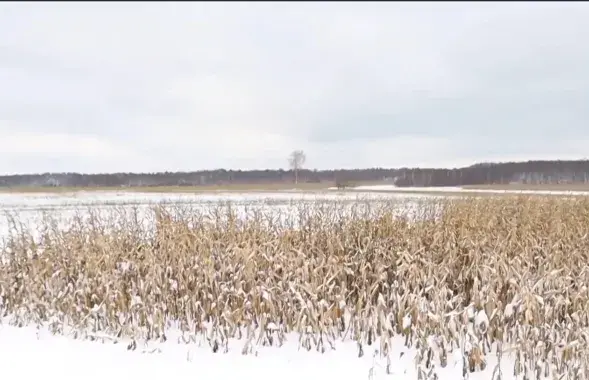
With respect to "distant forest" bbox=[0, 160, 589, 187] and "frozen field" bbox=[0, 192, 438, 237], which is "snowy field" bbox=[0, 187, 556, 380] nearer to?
"frozen field" bbox=[0, 192, 438, 237]

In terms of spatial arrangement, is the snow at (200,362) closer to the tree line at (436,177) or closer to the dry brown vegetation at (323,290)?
the dry brown vegetation at (323,290)

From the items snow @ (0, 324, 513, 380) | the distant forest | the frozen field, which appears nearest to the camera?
snow @ (0, 324, 513, 380)

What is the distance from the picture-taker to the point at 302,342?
4.11 metres

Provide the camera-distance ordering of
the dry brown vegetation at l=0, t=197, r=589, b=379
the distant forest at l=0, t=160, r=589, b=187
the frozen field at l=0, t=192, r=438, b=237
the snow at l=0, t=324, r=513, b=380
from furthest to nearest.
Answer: the distant forest at l=0, t=160, r=589, b=187, the frozen field at l=0, t=192, r=438, b=237, the dry brown vegetation at l=0, t=197, r=589, b=379, the snow at l=0, t=324, r=513, b=380

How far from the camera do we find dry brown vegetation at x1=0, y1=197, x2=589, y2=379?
147 inches

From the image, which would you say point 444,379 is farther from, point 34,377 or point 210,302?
point 34,377

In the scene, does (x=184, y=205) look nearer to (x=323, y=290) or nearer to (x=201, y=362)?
(x=323, y=290)

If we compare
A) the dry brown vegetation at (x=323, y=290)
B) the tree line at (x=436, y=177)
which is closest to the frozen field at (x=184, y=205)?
the dry brown vegetation at (x=323, y=290)

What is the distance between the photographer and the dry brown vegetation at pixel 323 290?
3.75 metres

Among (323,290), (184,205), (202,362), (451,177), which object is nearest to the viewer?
(202,362)

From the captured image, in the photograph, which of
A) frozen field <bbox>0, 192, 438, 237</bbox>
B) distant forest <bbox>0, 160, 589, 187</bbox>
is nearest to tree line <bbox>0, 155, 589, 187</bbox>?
distant forest <bbox>0, 160, 589, 187</bbox>

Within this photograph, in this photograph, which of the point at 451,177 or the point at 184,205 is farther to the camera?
the point at 451,177

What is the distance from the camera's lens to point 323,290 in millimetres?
4438

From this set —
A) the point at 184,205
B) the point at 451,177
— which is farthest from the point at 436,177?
the point at 184,205
